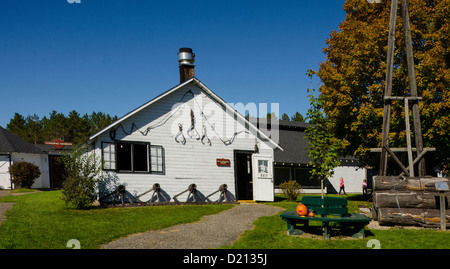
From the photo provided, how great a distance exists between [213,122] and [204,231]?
976 centimetres

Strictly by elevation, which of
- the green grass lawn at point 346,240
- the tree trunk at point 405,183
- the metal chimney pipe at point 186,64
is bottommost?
the green grass lawn at point 346,240

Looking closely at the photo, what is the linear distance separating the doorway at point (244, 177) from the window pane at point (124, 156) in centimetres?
569

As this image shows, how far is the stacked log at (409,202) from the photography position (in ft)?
35.7

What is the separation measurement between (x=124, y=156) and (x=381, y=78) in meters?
12.5

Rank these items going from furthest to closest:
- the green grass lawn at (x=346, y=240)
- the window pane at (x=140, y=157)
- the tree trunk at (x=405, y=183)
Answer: the window pane at (x=140, y=157) → the tree trunk at (x=405, y=183) → the green grass lawn at (x=346, y=240)

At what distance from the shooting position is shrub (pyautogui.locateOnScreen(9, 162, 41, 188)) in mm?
27005

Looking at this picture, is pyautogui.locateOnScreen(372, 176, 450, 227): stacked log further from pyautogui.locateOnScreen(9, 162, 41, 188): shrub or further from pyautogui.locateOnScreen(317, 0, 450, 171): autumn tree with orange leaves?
pyautogui.locateOnScreen(9, 162, 41, 188): shrub

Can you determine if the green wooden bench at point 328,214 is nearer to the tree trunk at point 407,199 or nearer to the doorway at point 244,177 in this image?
the tree trunk at point 407,199

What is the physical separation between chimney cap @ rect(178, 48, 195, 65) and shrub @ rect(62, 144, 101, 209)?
266 inches

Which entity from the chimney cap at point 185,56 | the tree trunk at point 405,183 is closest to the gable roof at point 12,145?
the chimney cap at point 185,56

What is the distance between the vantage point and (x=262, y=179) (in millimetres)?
19828

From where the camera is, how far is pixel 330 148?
13727 millimetres

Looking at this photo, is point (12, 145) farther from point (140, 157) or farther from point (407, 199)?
point (407, 199)
